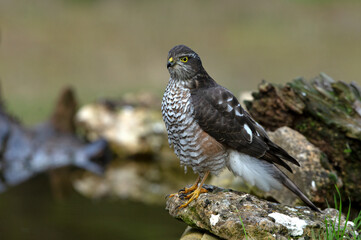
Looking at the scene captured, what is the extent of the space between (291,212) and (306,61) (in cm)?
1674

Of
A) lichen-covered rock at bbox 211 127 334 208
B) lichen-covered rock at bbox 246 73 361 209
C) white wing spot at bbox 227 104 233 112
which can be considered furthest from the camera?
lichen-covered rock at bbox 246 73 361 209

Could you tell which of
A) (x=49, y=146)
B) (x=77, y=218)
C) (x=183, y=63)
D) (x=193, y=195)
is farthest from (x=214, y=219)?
(x=49, y=146)

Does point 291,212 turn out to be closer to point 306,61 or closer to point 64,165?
point 64,165

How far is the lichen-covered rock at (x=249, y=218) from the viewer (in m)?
5.48

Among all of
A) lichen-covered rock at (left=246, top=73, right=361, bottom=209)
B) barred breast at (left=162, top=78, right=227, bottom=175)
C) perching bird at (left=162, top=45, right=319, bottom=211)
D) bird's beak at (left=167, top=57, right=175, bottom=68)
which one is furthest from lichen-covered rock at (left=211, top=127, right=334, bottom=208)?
bird's beak at (left=167, top=57, right=175, bottom=68)

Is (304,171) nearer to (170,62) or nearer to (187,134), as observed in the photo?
(187,134)

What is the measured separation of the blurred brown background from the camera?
2050cm

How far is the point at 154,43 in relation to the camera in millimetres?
23109

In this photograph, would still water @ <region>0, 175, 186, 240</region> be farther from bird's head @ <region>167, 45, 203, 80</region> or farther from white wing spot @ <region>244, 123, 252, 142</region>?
bird's head @ <region>167, 45, 203, 80</region>

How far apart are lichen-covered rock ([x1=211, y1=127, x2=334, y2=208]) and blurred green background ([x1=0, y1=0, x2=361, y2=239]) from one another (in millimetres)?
10552

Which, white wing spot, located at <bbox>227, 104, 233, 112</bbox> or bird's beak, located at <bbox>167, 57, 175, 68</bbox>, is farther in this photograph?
white wing spot, located at <bbox>227, 104, 233, 112</bbox>

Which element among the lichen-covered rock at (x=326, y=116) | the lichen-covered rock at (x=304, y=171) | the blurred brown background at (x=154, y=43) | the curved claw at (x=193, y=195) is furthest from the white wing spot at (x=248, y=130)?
the blurred brown background at (x=154, y=43)

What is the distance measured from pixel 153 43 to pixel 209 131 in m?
17.4

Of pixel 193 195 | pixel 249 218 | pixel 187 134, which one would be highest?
pixel 187 134
